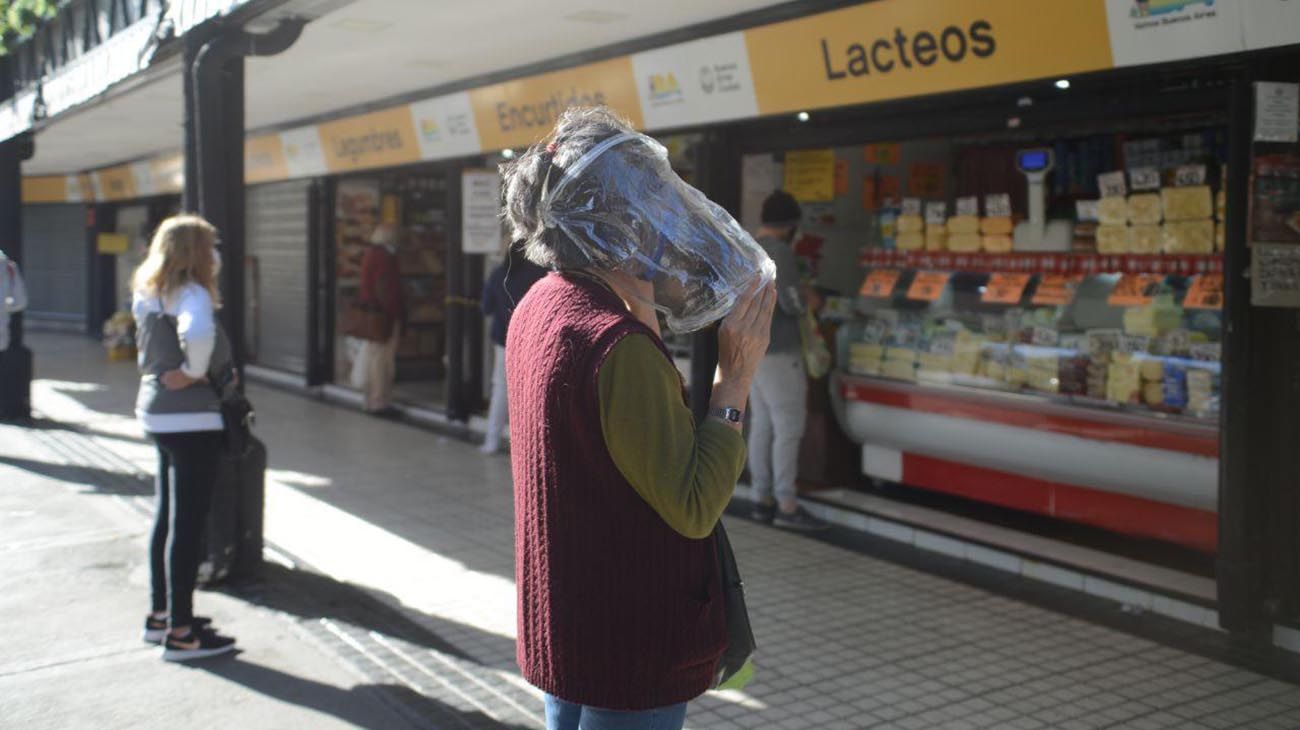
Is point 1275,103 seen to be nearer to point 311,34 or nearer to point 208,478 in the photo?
point 208,478

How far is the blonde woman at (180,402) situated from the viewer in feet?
14.8

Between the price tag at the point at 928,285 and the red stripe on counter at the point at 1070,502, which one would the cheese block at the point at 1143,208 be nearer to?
the price tag at the point at 928,285

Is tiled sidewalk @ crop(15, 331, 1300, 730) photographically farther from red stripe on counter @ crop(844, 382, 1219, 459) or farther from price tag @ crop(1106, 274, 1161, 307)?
→ price tag @ crop(1106, 274, 1161, 307)

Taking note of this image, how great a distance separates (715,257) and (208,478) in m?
3.19

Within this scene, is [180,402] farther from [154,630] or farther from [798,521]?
[798,521]

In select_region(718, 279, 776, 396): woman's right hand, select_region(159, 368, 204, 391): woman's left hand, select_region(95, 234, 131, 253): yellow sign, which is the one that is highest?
select_region(95, 234, 131, 253): yellow sign

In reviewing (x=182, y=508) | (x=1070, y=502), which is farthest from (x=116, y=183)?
(x=1070, y=502)

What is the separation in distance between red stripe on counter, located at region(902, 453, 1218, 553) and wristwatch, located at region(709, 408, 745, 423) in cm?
391

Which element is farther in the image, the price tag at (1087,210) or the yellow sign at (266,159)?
the yellow sign at (266,159)

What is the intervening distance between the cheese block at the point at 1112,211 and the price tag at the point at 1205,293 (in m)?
0.47

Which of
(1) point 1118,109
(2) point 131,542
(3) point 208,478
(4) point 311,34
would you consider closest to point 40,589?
(2) point 131,542

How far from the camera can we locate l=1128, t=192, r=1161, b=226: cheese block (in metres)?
5.78

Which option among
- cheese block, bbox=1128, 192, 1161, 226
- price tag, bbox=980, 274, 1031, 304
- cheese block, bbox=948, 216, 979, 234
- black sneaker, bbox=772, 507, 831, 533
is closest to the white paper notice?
cheese block, bbox=1128, 192, 1161, 226

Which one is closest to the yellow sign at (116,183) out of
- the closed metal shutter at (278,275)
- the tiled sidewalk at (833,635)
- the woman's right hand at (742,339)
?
the closed metal shutter at (278,275)
